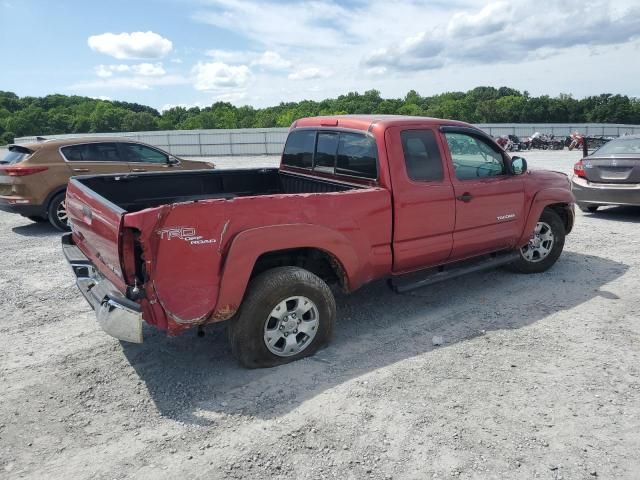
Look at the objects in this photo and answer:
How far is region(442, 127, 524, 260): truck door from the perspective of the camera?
4785mm

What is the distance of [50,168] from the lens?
8250 mm

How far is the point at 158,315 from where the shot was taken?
3.18 meters

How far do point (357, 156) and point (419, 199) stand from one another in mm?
705

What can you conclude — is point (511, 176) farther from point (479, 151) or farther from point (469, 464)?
point (469, 464)

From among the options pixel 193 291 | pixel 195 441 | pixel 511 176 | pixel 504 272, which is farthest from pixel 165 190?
pixel 504 272

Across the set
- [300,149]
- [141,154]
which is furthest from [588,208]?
[141,154]

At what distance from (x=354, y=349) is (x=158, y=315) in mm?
1670

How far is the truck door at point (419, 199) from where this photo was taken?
14.0 ft

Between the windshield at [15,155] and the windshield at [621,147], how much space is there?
409 inches

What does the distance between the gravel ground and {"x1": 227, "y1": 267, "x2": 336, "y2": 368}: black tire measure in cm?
14

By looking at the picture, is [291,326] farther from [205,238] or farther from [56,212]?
[56,212]

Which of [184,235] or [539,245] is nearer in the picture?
[184,235]

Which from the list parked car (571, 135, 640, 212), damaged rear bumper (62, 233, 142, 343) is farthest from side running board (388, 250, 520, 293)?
parked car (571, 135, 640, 212)

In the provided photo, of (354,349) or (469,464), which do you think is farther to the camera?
(354,349)
